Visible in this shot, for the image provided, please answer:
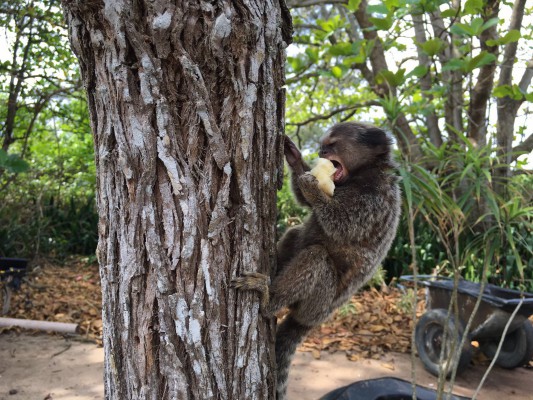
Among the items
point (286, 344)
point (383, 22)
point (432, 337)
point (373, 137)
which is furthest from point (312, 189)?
point (432, 337)

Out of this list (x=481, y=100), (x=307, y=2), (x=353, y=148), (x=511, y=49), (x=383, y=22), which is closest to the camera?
(x=353, y=148)

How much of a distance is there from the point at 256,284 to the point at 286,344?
3.59ft

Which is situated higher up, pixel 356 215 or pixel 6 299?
pixel 356 215

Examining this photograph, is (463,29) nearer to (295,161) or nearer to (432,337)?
(295,161)

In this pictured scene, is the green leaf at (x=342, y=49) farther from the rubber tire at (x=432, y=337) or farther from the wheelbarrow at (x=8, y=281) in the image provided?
the wheelbarrow at (x=8, y=281)

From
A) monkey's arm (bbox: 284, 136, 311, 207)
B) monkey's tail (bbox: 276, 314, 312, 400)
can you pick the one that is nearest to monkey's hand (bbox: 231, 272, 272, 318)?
monkey's tail (bbox: 276, 314, 312, 400)

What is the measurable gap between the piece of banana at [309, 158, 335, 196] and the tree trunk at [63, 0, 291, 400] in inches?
46.6

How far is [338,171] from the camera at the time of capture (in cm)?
338

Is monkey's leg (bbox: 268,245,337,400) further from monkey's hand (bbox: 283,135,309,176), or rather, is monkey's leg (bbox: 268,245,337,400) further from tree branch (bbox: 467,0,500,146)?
tree branch (bbox: 467,0,500,146)

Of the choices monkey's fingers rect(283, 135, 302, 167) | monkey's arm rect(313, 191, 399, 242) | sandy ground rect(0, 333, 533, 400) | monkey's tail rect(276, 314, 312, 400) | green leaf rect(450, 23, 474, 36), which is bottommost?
sandy ground rect(0, 333, 533, 400)

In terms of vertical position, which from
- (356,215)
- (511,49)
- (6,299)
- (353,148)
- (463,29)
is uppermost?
(511,49)

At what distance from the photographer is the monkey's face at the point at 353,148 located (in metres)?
3.45

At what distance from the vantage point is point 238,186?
6.03ft

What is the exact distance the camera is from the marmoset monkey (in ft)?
8.82
